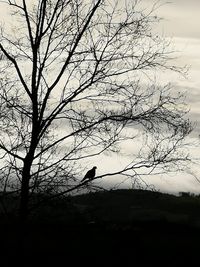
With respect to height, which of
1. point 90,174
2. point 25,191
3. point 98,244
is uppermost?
point 90,174

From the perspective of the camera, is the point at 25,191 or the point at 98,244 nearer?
the point at 25,191

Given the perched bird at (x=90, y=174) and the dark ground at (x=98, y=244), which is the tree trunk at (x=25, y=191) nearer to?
the perched bird at (x=90, y=174)

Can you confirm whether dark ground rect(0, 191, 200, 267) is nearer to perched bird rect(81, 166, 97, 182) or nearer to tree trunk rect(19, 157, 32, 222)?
perched bird rect(81, 166, 97, 182)

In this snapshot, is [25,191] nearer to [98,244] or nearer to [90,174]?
[90,174]

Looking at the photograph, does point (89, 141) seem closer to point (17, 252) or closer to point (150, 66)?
point (150, 66)

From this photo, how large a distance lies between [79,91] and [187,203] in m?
52.5

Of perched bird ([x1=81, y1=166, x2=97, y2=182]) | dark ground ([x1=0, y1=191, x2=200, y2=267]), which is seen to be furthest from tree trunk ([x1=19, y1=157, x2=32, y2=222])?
dark ground ([x1=0, y1=191, x2=200, y2=267])

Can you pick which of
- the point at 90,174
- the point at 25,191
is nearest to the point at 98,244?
the point at 90,174

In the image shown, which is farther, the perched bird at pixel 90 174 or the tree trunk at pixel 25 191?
the perched bird at pixel 90 174

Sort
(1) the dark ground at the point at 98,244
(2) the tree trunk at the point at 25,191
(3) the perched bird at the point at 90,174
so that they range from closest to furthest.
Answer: (2) the tree trunk at the point at 25,191 < (3) the perched bird at the point at 90,174 < (1) the dark ground at the point at 98,244

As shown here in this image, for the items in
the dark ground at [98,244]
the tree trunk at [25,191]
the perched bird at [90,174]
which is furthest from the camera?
the dark ground at [98,244]

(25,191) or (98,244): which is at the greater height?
(25,191)

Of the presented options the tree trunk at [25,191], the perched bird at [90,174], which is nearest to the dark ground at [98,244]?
the perched bird at [90,174]

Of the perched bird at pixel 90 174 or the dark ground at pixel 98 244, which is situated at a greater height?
the perched bird at pixel 90 174
